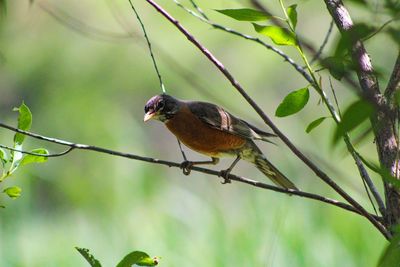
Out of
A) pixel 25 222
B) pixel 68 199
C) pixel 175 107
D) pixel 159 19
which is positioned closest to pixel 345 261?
pixel 175 107

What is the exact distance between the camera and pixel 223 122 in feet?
9.94

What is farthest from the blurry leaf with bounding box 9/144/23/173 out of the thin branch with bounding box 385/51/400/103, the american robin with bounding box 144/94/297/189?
the american robin with bounding box 144/94/297/189

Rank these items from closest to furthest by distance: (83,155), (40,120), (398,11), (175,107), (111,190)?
1. (398,11)
2. (175,107)
3. (111,190)
4. (83,155)
5. (40,120)

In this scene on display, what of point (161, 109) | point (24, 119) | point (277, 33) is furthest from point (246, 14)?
point (161, 109)

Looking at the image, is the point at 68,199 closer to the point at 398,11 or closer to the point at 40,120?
the point at 40,120

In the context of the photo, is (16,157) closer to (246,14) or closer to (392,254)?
(246,14)

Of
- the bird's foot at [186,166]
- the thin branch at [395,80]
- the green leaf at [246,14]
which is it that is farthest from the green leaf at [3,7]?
the bird's foot at [186,166]

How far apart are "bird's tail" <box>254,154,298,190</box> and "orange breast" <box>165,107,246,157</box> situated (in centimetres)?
11

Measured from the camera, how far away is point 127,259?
116 cm

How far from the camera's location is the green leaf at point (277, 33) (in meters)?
1.17

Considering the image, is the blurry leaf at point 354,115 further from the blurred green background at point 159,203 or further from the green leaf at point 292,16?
the green leaf at point 292,16

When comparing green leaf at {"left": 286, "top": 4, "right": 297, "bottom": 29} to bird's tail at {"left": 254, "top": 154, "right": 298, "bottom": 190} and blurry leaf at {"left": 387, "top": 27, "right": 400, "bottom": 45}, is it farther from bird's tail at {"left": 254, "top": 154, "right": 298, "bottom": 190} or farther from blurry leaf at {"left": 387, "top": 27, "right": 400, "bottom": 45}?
bird's tail at {"left": 254, "top": 154, "right": 298, "bottom": 190}

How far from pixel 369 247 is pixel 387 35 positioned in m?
2.62

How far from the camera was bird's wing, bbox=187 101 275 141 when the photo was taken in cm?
303
